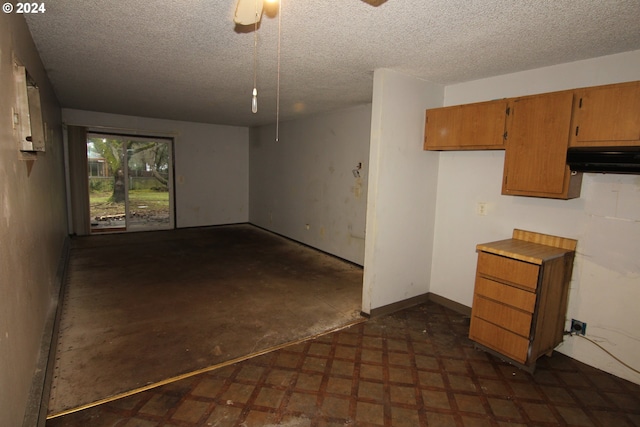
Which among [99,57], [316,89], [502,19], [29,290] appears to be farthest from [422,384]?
[99,57]

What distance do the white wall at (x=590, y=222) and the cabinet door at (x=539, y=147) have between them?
0.76ft

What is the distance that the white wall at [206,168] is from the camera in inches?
278

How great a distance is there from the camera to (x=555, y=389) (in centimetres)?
228

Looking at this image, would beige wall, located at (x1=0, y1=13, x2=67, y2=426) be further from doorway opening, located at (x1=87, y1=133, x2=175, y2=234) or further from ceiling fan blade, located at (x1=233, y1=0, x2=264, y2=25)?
doorway opening, located at (x1=87, y1=133, x2=175, y2=234)

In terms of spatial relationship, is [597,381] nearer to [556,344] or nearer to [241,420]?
[556,344]

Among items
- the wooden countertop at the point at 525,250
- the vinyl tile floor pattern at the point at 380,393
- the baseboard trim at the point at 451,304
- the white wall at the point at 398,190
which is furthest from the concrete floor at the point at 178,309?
the wooden countertop at the point at 525,250

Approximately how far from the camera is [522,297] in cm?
243

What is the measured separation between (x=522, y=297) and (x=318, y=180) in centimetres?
391

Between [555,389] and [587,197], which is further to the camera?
[587,197]

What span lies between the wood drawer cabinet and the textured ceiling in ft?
5.01

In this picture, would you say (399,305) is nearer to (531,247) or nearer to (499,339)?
(499,339)

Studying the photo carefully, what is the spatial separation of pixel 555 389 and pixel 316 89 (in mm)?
3607

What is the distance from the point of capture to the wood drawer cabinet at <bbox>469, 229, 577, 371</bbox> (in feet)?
7.80
